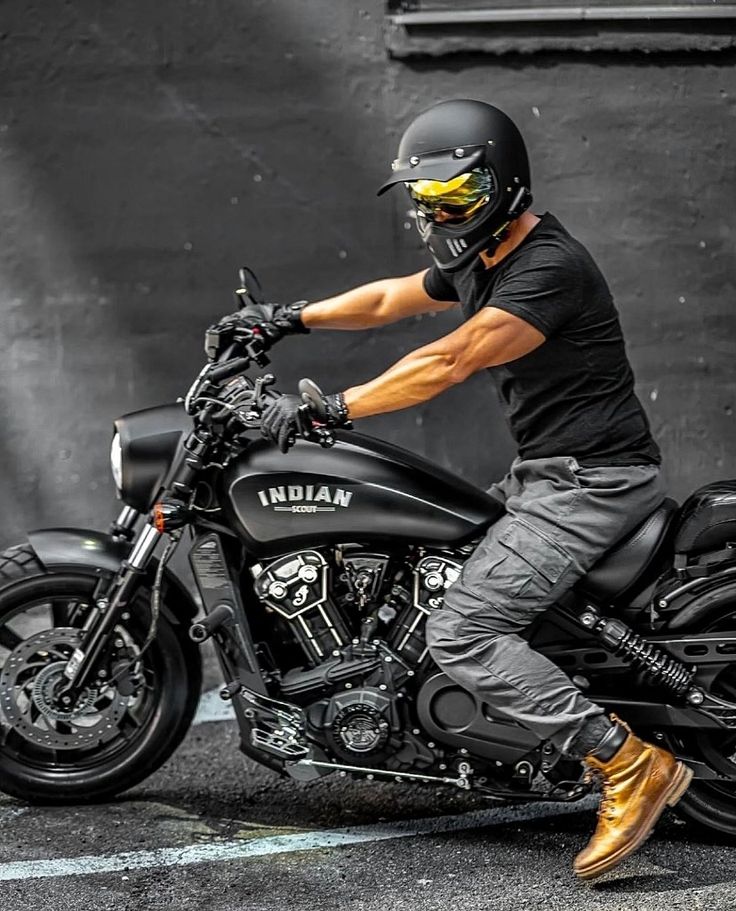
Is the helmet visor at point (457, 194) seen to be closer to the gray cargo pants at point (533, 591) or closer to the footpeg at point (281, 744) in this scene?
the gray cargo pants at point (533, 591)

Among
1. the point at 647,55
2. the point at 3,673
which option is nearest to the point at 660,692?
the point at 3,673

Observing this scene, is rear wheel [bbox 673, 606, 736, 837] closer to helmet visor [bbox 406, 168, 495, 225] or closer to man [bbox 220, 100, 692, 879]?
man [bbox 220, 100, 692, 879]

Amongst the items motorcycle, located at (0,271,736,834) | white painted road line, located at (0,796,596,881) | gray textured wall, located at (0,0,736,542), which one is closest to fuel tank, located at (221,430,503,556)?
motorcycle, located at (0,271,736,834)

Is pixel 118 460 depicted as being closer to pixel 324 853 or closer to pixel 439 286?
pixel 439 286

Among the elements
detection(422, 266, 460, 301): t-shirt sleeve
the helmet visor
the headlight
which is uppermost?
the helmet visor

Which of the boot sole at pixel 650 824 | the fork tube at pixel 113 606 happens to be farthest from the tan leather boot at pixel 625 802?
the fork tube at pixel 113 606

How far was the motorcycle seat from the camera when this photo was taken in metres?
4.01

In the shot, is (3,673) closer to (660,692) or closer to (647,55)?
(660,692)

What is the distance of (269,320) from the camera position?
170 inches

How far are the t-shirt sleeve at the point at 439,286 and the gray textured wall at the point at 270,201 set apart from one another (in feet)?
5.82

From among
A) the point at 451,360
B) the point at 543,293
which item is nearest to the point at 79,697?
the point at 451,360

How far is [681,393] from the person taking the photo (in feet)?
21.0

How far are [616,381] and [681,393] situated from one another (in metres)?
2.46

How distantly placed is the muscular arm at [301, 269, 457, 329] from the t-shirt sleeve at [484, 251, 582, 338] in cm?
63
